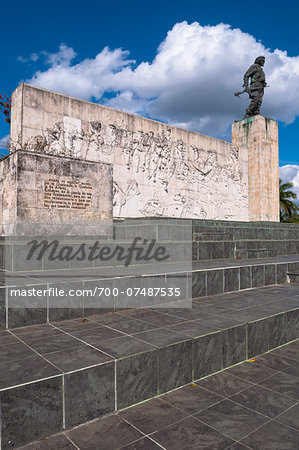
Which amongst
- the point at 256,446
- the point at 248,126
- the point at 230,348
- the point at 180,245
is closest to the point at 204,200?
the point at 248,126

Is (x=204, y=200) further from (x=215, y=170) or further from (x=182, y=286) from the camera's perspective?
(x=182, y=286)

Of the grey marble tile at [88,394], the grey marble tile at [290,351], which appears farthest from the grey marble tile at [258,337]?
the grey marble tile at [88,394]

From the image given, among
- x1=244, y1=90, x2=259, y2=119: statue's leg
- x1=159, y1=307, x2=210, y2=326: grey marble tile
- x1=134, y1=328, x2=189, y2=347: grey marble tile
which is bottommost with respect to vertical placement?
x1=159, y1=307, x2=210, y2=326: grey marble tile

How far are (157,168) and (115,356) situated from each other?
11.5m

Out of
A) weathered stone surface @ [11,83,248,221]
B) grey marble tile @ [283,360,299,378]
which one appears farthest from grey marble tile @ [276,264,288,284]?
weathered stone surface @ [11,83,248,221]

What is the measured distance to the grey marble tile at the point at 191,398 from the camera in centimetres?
203

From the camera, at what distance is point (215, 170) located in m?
15.7

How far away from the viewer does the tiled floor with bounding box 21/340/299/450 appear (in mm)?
1665

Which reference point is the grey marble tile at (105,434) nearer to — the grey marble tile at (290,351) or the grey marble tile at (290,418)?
the grey marble tile at (290,418)

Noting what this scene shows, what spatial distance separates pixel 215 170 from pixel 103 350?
14.4 metres

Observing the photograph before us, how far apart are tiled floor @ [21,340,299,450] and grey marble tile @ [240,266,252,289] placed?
2316mm

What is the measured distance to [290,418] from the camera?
1.92 m

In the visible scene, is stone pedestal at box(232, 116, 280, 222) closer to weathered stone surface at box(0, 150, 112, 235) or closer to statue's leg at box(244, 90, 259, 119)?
statue's leg at box(244, 90, 259, 119)

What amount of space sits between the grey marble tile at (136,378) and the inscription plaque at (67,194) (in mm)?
4032
